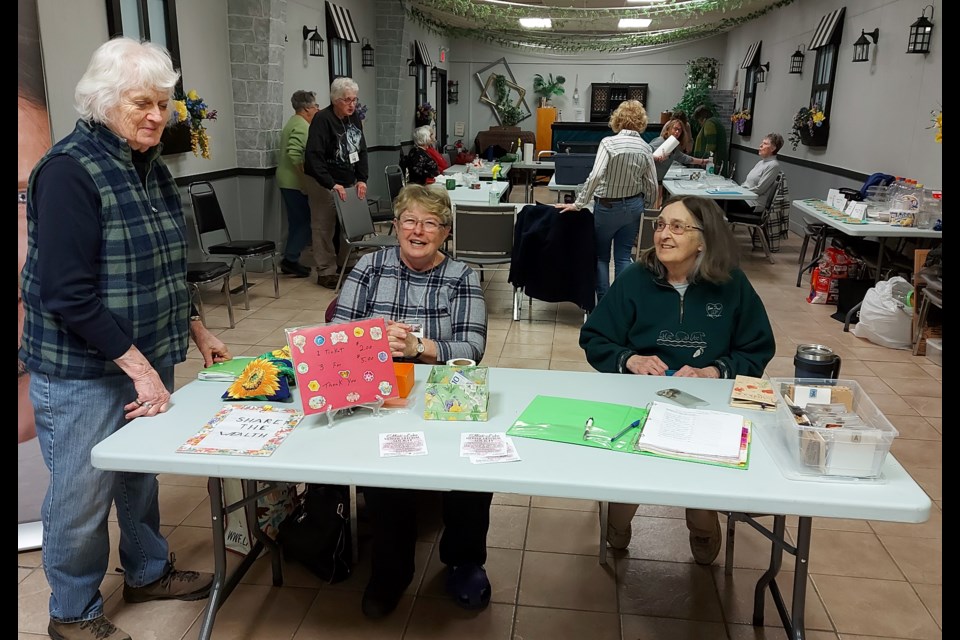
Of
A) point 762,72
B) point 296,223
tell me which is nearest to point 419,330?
point 296,223

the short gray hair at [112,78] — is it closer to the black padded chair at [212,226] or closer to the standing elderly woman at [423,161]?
the black padded chair at [212,226]

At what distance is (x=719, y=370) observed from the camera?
2.25 metres

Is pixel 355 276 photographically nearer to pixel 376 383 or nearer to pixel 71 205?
pixel 376 383

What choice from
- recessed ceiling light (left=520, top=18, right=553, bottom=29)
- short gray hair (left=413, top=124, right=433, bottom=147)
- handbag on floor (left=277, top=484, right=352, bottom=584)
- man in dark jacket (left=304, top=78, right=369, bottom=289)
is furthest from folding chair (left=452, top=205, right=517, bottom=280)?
recessed ceiling light (left=520, top=18, right=553, bottom=29)

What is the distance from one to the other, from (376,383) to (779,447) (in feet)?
3.15

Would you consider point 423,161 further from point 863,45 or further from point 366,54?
point 863,45

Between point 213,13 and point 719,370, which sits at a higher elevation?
point 213,13

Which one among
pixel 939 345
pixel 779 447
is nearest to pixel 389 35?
pixel 939 345

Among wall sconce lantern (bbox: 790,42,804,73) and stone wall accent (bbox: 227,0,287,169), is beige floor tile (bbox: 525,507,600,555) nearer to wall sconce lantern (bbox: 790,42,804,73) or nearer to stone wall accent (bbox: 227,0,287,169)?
stone wall accent (bbox: 227,0,287,169)

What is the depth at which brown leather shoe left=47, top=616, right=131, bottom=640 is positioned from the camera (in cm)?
191

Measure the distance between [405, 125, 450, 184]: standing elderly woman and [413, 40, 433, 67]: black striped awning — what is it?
3937 mm

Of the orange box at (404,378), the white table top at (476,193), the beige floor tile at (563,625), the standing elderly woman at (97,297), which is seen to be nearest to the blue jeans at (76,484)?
the standing elderly woman at (97,297)

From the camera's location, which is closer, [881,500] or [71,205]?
[881,500]

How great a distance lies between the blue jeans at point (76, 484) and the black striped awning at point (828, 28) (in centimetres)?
819
